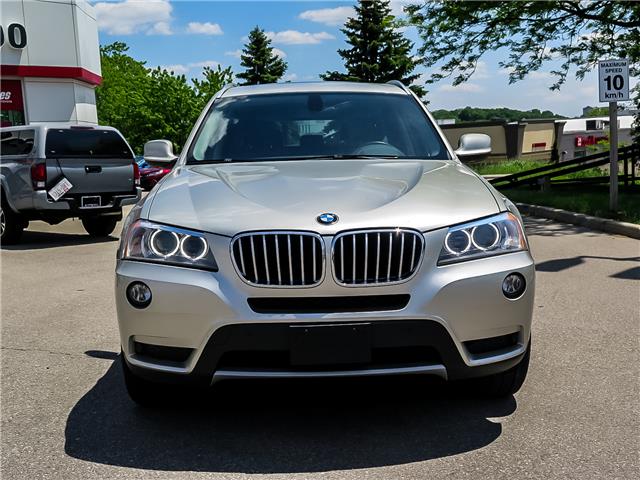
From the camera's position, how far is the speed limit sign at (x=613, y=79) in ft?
35.8

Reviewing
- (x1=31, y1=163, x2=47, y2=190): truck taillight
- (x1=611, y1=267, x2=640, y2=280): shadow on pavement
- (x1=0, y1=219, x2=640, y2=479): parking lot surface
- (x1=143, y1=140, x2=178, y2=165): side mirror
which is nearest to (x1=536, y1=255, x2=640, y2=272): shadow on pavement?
(x1=611, y1=267, x2=640, y2=280): shadow on pavement

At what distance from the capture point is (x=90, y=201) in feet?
37.4

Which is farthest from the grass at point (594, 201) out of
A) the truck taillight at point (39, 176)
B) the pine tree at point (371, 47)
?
the pine tree at point (371, 47)

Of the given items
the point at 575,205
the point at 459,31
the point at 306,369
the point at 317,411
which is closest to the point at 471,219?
the point at 306,369

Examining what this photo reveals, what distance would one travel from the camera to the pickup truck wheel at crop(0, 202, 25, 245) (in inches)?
444

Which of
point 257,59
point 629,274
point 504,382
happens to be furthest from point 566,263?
point 257,59

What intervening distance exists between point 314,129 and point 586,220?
8.25m

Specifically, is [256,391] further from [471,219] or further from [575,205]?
[575,205]

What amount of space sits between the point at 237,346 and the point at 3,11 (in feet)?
83.2

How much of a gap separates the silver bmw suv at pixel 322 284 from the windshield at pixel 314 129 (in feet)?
3.41

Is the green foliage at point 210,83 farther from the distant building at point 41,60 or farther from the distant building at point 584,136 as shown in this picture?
the distant building at point 584,136

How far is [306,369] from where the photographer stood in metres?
3.08

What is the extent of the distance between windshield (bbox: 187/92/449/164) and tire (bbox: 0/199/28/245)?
24.3 ft

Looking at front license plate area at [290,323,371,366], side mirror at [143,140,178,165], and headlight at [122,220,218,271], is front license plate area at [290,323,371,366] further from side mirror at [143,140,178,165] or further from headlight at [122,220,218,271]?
side mirror at [143,140,178,165]
